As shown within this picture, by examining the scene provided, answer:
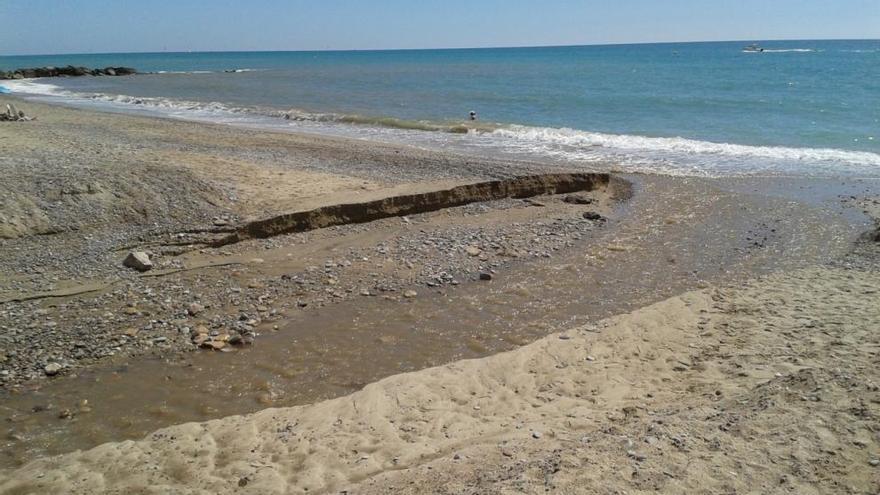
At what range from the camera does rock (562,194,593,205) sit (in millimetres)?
11003

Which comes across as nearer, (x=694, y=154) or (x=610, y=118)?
(x=694, y=154)

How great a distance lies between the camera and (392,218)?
9.73 metres

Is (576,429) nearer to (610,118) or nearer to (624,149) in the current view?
(624,149)

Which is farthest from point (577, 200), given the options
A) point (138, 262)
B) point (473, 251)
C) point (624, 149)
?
point (138, 262)

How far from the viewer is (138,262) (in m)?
7.35

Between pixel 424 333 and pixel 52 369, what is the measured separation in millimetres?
3611

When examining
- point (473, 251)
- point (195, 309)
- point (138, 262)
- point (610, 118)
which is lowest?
point (195, 309)

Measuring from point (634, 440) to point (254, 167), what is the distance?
31.7ft

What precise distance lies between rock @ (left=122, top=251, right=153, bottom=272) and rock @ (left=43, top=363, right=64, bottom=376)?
2074 millimetres

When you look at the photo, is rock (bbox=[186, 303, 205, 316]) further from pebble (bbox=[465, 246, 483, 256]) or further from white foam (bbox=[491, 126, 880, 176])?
white foam (bbox=[491, 126, 880, 176])

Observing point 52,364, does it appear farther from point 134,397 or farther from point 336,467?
point 336,467

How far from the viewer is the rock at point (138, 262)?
7.32 meters

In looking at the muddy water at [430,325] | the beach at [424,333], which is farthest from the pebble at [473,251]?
the muddy water at [430,325]

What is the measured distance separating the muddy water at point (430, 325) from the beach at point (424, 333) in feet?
0.10
